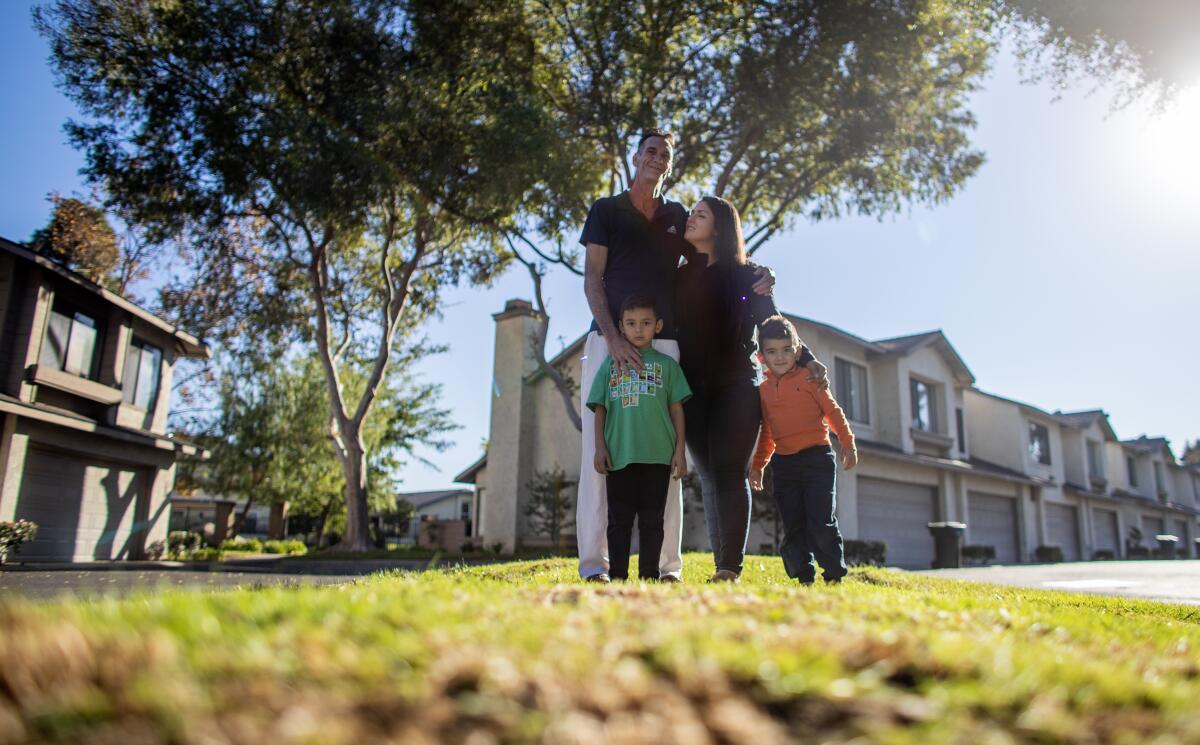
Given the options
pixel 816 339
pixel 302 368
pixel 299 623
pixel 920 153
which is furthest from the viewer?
pixel 302 368

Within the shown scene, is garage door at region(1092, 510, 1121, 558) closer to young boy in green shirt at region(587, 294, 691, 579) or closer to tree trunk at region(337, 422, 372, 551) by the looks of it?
tree trunk at region(337, 422, 372, 551)

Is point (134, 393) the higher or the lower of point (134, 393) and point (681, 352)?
the higher

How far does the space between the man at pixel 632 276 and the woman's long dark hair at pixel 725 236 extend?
20 centimetres

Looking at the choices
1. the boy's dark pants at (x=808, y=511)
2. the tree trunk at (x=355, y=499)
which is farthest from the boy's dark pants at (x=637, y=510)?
the tree trunk at (x=355, y=499)

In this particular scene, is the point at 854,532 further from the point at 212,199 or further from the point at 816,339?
the point at 212,199

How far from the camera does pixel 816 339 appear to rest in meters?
21.7

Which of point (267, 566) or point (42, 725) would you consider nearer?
point (42, 725)

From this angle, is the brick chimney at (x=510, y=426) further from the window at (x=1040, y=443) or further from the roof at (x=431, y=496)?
the roof at (x=431, y=496)

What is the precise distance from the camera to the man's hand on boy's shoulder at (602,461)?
4.34 metres

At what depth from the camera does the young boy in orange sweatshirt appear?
500 centimetres

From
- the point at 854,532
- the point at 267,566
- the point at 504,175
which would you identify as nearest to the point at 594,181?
the point at 504,175

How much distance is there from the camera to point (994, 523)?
92.5 feet

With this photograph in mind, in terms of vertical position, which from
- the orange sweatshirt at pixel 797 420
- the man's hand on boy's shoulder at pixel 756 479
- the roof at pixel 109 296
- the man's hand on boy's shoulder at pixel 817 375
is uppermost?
the roof at pixel 109 296

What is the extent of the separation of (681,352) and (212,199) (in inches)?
616
